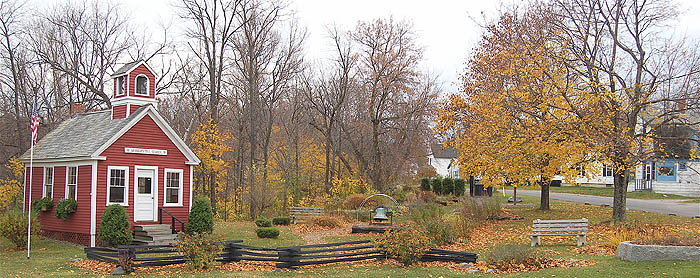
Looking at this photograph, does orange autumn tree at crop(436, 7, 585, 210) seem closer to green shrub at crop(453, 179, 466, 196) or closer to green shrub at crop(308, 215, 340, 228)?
green shrub at crop(308, 215, 340, 228)

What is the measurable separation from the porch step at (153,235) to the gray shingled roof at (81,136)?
3159mm

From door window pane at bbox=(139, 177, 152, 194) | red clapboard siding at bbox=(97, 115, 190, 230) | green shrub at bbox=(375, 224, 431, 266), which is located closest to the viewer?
green shrub at bbox=(375, 224, 431, 266)

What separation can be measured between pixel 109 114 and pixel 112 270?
34.0ft

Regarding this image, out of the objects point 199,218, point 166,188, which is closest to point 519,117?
point 199,218

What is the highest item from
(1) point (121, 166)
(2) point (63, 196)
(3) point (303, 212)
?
(1) point (121, 166)

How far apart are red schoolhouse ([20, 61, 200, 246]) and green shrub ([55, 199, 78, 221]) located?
172mm

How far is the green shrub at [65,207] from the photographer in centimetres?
2094

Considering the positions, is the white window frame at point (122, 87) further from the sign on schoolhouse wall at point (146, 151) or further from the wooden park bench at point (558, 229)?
the wooden park bench at point (558, 229)

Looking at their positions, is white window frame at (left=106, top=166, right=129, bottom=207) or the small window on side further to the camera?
the small window on side

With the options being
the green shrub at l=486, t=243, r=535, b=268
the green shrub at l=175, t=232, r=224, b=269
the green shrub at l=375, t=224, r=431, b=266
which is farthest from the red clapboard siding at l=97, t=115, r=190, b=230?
the green shrub at l=486, t=243, r=535, b=268

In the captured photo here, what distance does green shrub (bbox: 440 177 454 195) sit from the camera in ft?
131

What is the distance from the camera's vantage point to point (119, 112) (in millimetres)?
22641

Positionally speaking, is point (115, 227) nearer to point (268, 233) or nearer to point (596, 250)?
point (268, 233)

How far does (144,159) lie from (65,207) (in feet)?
10.3
